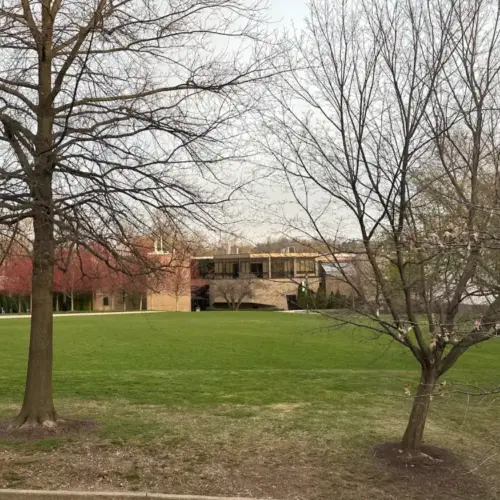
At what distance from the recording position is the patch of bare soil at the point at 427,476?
20.2ft

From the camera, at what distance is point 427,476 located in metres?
6.68

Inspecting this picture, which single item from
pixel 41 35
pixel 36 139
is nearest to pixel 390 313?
pixel 36 139

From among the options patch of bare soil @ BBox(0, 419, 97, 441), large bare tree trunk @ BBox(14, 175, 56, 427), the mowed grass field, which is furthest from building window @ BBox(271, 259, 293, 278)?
patch of bare soil @ BBox(0, 419, 97, 441)

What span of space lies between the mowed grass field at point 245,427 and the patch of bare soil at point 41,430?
0.78ft

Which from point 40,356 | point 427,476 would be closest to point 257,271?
point 40,356

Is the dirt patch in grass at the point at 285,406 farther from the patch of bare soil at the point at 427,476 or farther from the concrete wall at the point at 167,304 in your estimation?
the concrete wall at the point at 167,304

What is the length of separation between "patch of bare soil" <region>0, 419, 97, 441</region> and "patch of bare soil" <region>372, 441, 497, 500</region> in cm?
409

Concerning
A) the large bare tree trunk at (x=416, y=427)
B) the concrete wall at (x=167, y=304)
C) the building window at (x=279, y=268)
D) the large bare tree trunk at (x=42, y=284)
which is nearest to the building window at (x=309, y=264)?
the building window at (x=279, y=268)

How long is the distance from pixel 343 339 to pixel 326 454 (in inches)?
821

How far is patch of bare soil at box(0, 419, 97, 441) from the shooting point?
7.67 meters

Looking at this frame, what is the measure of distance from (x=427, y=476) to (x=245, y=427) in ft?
9.72

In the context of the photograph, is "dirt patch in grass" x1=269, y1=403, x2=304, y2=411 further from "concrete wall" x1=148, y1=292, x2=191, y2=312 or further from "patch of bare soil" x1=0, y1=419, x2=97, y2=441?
"concrete wall" x1=148, y1=292, x2=191, y2=312

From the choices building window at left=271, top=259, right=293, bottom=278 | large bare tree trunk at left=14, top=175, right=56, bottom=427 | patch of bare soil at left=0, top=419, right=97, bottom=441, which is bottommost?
patch of bare soil at left=0, top=419, right=97, bottom=441

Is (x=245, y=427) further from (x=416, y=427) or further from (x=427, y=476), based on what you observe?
(x=427, y=476)
